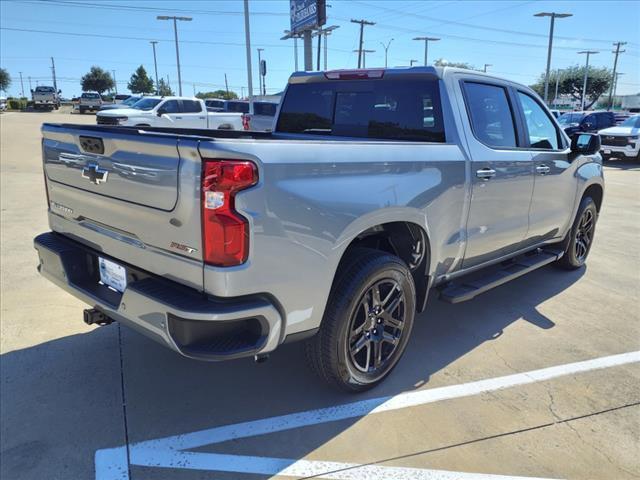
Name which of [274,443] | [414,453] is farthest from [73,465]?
[414,453]

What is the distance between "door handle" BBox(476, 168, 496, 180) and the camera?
3.55 meters

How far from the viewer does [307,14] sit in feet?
61.2

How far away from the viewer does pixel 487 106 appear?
3902 mm

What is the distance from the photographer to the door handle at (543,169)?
4.30 meters

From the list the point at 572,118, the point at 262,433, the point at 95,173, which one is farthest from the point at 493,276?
the point at 572,118

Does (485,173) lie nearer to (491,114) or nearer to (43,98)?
(491,114)

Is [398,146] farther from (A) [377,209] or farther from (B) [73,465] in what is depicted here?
(B) [73,465]

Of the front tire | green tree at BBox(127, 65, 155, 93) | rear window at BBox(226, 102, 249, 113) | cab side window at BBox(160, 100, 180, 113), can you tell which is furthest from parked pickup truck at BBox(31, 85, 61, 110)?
the front tire

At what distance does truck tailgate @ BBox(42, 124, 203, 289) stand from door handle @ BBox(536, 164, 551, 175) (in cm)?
323

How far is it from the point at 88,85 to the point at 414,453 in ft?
271

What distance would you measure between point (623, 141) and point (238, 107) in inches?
638

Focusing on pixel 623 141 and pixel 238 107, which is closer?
pixel 623 141

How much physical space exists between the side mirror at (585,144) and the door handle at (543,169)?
0.69m

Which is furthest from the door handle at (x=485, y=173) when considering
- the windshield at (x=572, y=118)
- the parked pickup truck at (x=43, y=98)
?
the parked pickup truck at (x=43, y=98)
